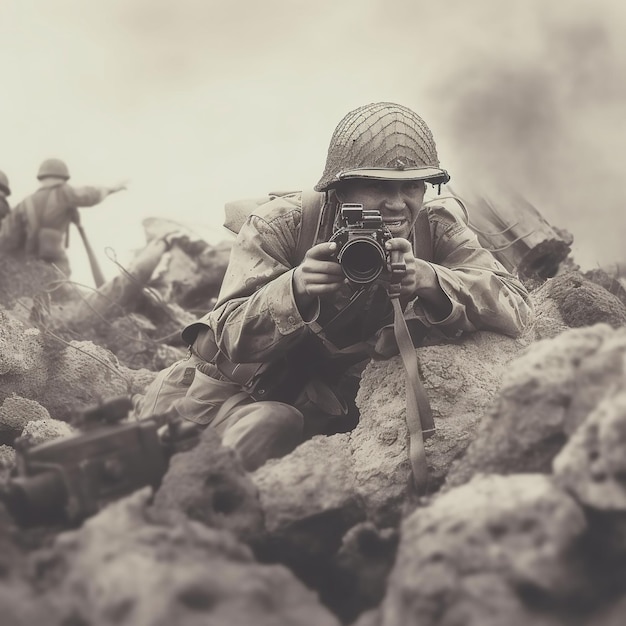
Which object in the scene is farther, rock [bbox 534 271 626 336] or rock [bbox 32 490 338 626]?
rock [bbox 534 271 626 336]

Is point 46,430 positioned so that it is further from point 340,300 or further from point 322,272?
point 322,272

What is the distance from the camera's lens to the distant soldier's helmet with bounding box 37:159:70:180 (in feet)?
37.7

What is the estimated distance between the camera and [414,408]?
3693 millimetres

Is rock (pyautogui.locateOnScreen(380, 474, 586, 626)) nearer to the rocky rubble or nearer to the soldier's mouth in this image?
the rocky rubble

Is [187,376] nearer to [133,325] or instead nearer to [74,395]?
[74,395]

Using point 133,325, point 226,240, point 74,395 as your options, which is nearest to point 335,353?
point 74,395

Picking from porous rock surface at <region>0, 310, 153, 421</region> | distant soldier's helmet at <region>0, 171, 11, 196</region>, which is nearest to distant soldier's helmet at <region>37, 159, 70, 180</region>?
distant soldier's helmet at <region>0, 171, 11, 196</region>

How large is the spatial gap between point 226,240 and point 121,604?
838 cm

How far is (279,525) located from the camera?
3.08m

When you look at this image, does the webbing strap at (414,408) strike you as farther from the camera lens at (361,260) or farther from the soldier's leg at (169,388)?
the soldier's leg at (169,388)

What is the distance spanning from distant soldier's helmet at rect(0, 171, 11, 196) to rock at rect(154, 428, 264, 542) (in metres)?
8.80

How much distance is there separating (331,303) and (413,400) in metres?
0.51

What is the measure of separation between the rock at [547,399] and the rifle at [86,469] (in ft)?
3.00

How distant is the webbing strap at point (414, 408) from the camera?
3.60 m
